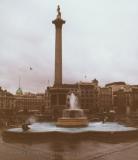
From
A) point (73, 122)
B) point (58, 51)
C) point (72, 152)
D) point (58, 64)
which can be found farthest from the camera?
point (58, 51)

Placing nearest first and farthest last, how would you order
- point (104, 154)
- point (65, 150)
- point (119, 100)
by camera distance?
point (104, 154) < point (65, 150) < point (119, 100)

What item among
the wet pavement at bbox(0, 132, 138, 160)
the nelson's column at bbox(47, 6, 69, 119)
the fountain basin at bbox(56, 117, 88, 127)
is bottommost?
the wet pavement at bbox(0, 132, 138, 160)

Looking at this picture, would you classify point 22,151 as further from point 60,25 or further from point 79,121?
point 60,25

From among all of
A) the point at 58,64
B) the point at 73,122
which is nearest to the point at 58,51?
the point at 58,64

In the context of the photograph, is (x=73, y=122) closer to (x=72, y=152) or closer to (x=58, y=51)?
(x=72, y=152)

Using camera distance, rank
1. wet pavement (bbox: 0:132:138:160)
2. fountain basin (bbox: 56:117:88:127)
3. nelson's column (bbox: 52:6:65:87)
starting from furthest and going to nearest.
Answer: nelson's column (bbox: 52:6:65:87), fountain basin (bbox: 56:117:88:127), wet pavement (bbox: 0:132:138:160)

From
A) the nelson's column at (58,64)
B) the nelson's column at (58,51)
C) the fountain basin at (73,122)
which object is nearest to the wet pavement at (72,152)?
the fountain basin at (73,122)

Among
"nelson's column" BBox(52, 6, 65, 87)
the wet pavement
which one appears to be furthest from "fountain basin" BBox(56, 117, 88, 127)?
"nelson's column" BBox(52, 6, 65, 87)

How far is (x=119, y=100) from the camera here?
427 feet

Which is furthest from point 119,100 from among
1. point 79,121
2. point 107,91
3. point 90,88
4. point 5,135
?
point 5,135

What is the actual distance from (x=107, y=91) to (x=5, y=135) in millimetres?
112194

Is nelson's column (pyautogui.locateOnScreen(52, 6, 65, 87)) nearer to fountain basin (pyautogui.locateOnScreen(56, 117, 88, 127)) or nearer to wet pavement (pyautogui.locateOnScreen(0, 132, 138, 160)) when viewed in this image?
fountain basin (pyautogui.locateOnScreen(56, 117, 88, 127))

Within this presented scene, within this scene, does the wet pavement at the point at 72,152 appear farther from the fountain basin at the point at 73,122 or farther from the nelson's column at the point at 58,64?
the nelson's column at the point at 58,64

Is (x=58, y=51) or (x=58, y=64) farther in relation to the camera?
(x=58, y=51)
